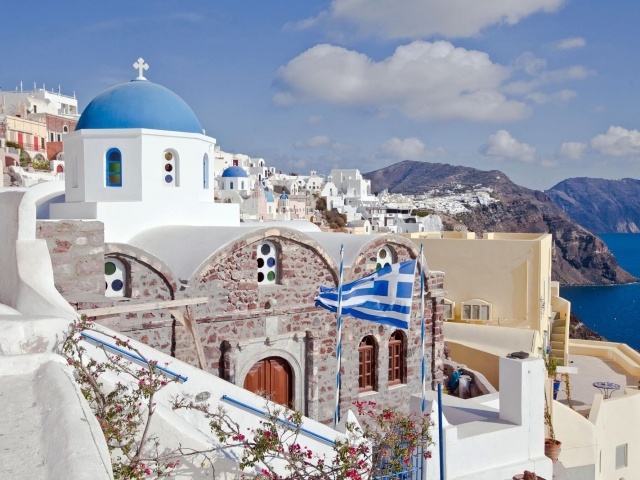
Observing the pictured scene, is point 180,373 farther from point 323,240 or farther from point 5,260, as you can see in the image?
point 323,240

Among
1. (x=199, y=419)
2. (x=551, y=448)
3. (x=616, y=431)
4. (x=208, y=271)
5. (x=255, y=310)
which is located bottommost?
(x=616, y=431)

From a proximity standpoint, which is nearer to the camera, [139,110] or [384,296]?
[384,296]

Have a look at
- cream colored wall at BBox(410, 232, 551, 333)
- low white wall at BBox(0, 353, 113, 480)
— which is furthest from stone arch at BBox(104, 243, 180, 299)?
cream colored wall at BBox(410, 232, 551, 333)

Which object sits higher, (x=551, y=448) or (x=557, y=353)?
(x=551, y=448)

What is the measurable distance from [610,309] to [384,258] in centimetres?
7300

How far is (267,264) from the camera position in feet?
31.2

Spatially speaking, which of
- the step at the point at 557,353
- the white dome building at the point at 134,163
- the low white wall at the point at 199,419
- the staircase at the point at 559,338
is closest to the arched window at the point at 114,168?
the white dome building at the point at 134,163

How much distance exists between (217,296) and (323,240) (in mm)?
2731

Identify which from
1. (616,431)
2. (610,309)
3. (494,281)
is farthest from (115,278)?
(610,309)

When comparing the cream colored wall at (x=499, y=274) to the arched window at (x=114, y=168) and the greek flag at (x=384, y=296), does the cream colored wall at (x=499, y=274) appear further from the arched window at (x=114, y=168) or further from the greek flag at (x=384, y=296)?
the arched window at (x=114, y=168)

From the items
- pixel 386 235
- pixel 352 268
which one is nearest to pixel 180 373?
pixel 352 268

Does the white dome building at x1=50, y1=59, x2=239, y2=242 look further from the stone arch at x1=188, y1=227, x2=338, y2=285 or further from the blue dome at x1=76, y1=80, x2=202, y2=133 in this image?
the stone arch at x1=188, y1=227, x2=338, y2=285

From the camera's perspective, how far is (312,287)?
9.89 meters

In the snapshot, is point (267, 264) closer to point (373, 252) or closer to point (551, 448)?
point (373, 252)
